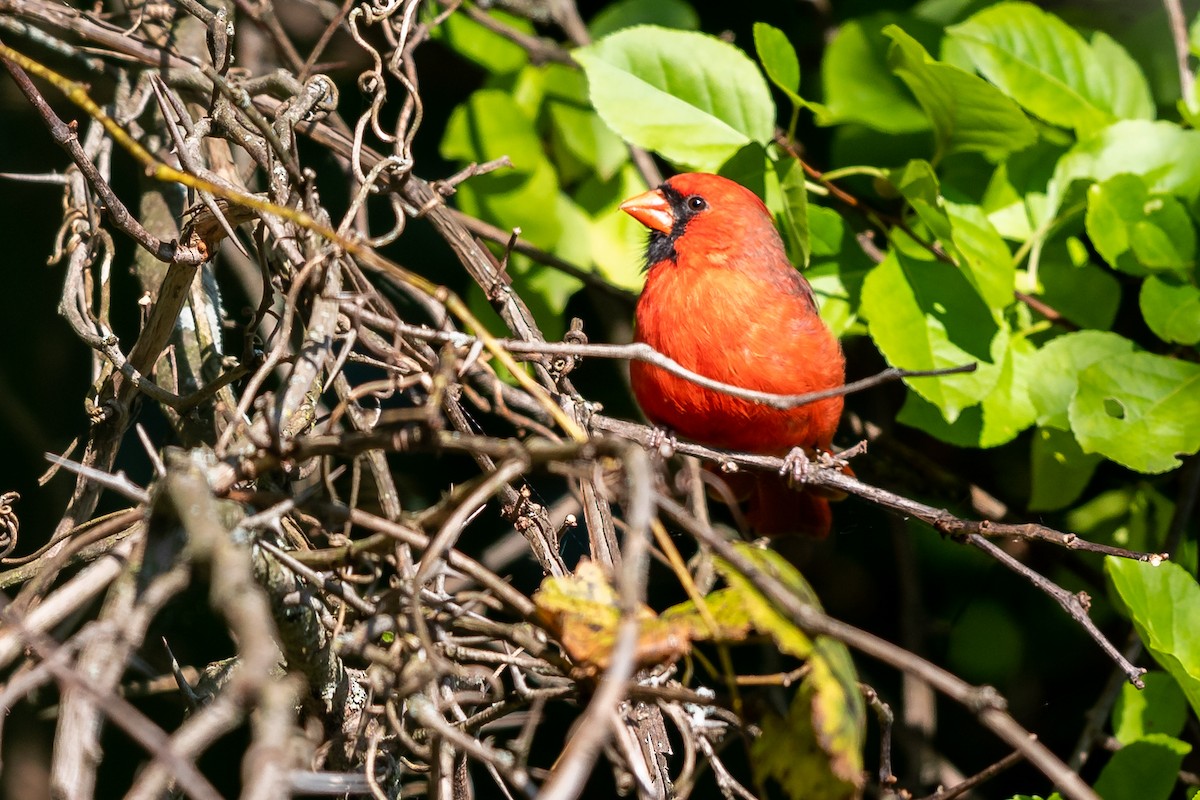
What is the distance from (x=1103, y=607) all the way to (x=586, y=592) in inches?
87.8

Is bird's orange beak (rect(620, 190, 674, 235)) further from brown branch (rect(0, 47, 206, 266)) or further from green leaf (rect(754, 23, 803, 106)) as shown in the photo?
brown branch (rect(0, 47, 206, 266))

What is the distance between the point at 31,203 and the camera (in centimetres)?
332

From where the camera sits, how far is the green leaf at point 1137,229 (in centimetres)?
242

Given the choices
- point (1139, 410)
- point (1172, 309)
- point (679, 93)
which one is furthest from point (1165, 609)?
point (679, 93)

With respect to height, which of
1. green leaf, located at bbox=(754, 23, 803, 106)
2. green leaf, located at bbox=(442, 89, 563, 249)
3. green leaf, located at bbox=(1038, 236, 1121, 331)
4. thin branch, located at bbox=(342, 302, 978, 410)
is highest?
green leaf, located at bbox=(754, 23, 803, 106)

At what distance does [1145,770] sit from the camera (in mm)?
2084

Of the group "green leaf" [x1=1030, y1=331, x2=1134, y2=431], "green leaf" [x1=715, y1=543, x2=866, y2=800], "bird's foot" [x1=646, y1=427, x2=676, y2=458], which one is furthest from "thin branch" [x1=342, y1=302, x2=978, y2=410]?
"green leaf" [x1=1030, y1=331, x2=1134, y2=431]

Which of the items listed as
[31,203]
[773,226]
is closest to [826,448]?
[773,226]

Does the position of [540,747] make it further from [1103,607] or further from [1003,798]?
[1103,607]

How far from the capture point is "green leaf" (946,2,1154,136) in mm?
2604

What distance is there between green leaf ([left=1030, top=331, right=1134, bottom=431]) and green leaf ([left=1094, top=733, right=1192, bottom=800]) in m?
0.64

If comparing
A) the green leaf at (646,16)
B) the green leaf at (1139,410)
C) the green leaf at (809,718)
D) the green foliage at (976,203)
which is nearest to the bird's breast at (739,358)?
the green foliage at (976,203)

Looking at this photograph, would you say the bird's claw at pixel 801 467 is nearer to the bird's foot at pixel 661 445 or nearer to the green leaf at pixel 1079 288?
the bird's foot at pixel 661 445

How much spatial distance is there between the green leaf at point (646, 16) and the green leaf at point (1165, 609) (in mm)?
1730
